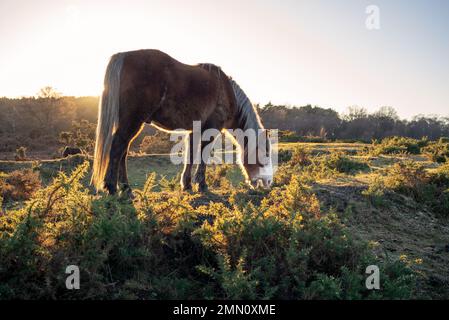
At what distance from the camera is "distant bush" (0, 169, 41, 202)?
8055 mm

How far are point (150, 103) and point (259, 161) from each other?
9.67 feet

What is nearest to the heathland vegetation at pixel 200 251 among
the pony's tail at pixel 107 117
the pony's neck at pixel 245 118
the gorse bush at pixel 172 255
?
the gorse bush at pixel 172 255

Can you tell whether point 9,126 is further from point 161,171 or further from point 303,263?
point 303,263

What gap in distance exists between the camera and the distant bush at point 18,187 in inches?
317

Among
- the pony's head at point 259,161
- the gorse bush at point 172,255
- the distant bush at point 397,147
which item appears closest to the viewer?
the gorse bush at point 172,255

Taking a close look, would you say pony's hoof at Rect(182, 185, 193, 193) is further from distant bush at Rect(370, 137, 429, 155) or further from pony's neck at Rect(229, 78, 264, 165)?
distant bush at Rect(370, 137, 429, 155)

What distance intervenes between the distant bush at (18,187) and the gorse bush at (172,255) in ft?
15.8

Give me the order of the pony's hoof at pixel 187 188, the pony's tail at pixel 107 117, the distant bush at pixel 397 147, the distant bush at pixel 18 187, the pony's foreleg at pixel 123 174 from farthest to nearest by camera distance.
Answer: the distant bush at pixel 397 147 → the distant bush at pixel 18 187 → the pony's hoof at pixel 187 188 → the pony's foreleg at pixel 123 174 → the pony's tail at pixel 107 117

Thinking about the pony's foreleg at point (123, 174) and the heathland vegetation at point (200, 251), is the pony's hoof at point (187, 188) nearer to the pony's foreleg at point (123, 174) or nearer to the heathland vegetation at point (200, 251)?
the heathland vegetation at point (200, 251)

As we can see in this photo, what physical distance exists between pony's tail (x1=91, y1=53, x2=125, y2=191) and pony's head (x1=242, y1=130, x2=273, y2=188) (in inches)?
125

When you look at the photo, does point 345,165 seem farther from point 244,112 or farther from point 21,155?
point 21,155

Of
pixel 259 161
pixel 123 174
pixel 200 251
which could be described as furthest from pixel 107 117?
pixel 259 161

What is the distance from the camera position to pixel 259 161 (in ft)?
25.3
